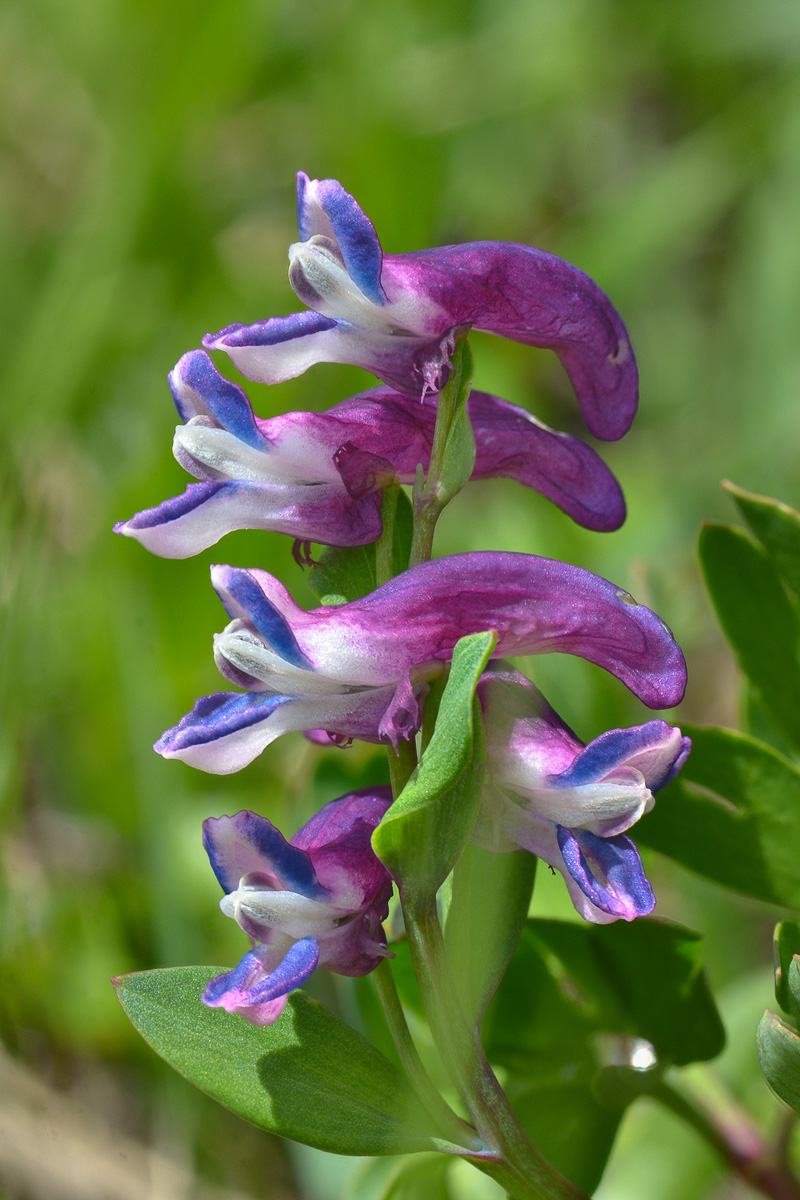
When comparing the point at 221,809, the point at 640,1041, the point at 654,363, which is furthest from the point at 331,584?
the point at 654,363

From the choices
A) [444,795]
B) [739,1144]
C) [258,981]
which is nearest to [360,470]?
[444,795]

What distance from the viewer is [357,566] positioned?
110 cm

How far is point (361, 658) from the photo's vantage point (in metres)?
0.94

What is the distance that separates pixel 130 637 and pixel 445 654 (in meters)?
1.68

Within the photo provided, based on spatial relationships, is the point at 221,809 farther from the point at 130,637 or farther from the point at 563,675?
the point at 563,675

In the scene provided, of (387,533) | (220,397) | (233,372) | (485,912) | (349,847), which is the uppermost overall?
(233,372)

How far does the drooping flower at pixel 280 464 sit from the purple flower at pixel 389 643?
8cm

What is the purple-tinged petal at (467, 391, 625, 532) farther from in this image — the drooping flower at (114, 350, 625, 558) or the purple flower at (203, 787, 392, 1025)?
the purple flower at (203, 787, 392, 1025)

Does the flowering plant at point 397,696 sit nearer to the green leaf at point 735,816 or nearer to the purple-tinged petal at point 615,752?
the purple-tinged petal at point 615,752

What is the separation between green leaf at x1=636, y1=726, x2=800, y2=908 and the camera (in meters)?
1.18

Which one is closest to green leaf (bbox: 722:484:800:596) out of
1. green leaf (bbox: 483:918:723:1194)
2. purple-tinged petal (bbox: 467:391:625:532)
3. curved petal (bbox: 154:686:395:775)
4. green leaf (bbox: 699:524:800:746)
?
green leaf (bbox: 699:524:800:746)

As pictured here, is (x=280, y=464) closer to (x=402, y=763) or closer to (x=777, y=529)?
(x=402, y=763)

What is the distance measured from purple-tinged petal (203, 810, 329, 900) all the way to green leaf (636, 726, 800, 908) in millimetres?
437

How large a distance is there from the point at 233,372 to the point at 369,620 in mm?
1654
